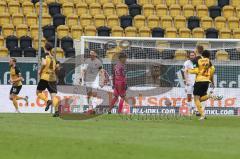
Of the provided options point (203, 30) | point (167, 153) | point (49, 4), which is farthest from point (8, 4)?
point (167, 153)

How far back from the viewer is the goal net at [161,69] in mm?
26234

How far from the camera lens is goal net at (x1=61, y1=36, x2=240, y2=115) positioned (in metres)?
26.2

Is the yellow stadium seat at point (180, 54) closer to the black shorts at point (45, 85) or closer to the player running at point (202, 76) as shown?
the player running at point (202, 76)

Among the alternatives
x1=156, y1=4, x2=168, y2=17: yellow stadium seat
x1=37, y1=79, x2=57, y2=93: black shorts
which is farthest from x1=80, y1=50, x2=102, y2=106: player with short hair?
x1=156, y1=4, x2=168, y2=17: yellow stadium seat

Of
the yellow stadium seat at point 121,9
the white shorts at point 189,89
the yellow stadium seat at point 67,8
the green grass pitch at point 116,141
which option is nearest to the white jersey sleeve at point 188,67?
the white shorts at point 189,89

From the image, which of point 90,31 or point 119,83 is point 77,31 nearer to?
point 90,31

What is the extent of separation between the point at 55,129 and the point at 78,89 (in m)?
10.8

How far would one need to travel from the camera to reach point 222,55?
26922 millimetres

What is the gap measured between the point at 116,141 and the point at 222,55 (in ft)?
48.8

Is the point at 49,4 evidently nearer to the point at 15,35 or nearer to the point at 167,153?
the point at 15,35

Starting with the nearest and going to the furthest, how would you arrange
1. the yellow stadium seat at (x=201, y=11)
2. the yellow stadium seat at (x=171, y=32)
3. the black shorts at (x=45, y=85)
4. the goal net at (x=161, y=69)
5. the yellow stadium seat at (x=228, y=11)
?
1. the black shorts at (x=45, y=85)
2. the goal net at (x=161, y=69)
3. the yellow stadium seat at (x=171, y=32)
4. the yellow stadium seat at (x=201, y=11)
5. the yellow stadium seat at (x=228, y=11)

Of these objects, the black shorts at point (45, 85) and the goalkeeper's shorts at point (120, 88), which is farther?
the goalkeeper's shorts at point (120, 88)

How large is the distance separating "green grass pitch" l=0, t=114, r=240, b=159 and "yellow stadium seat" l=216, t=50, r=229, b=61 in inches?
384

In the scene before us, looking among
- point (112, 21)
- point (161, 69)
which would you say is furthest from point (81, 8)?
point (161, 69)
